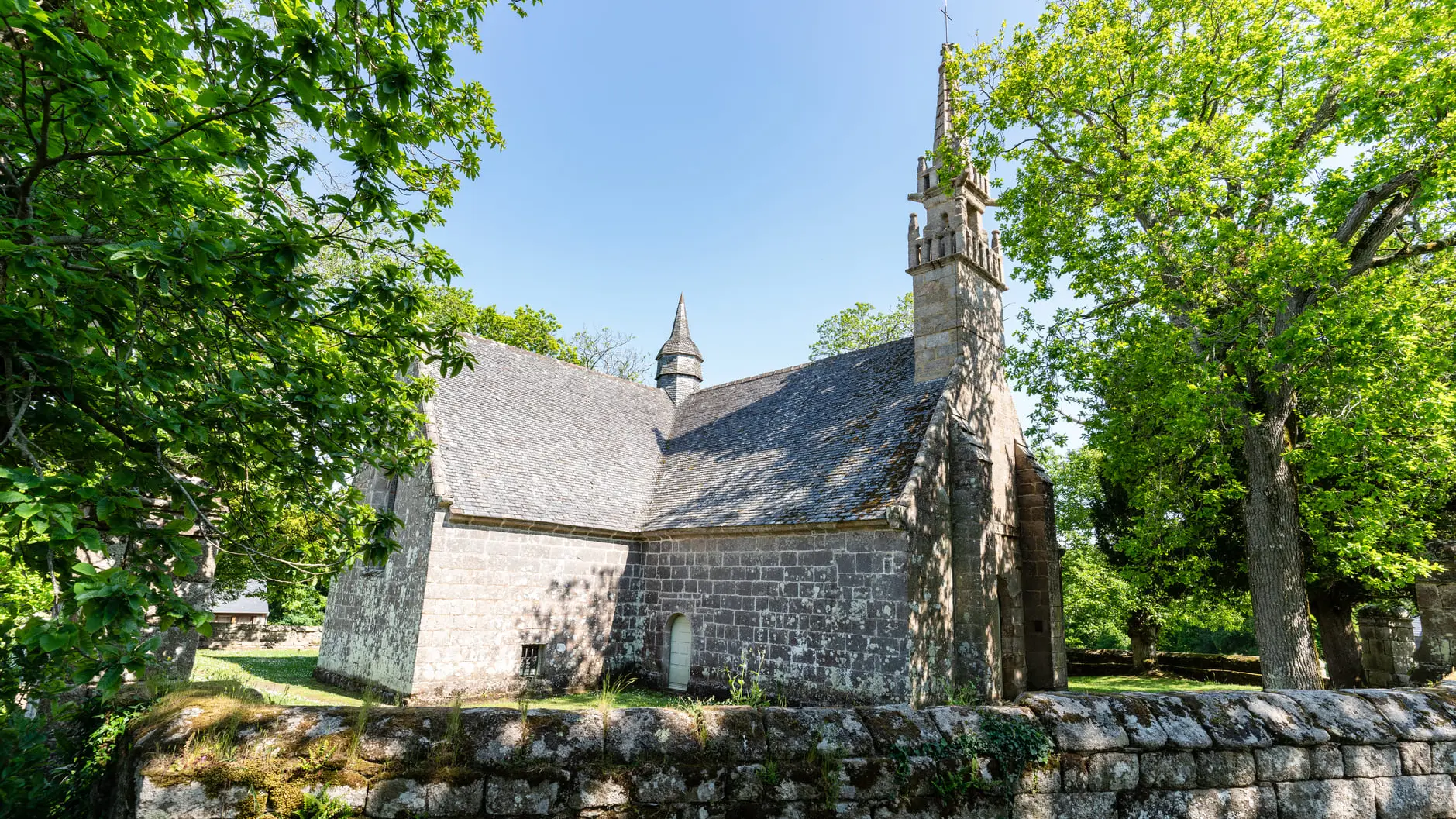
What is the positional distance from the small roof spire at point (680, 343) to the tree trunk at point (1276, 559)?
638 inches

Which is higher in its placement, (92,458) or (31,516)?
(92,458)

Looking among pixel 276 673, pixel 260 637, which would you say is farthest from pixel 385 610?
pixel 260 637

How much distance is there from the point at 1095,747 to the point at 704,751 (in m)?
2.40

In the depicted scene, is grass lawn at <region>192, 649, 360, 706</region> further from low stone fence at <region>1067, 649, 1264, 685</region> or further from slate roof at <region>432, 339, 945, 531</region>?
low stone fence at <region>1067, 649, 1264, 685</region>

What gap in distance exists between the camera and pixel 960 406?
51.2ft

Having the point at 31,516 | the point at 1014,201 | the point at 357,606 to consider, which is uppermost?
the point at 1014,201

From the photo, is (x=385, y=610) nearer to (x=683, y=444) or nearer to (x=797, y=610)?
(x=797, y=610)

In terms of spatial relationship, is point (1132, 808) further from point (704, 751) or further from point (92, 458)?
point (92, 458)

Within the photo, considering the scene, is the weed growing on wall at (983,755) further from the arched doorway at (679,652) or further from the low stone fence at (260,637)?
the low stone fence at (260,637)

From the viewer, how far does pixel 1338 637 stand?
17.3m

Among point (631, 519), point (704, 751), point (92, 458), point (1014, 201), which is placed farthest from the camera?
point (631, 519)

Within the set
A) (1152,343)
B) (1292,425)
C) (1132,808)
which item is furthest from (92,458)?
(1292,425)

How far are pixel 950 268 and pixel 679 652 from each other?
1119 centimetres

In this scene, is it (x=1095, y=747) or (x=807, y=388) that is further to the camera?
(x=807, y=388)
